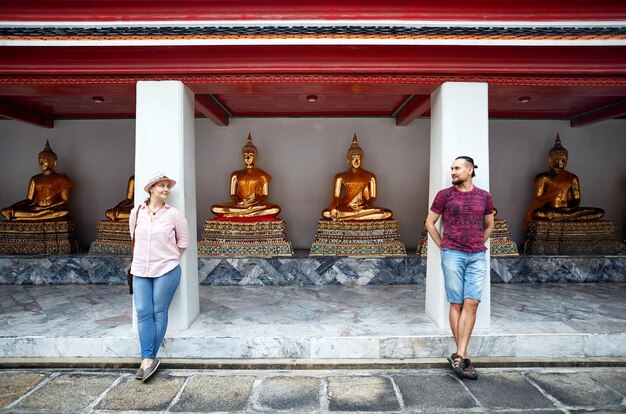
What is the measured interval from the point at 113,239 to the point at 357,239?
12.2ft

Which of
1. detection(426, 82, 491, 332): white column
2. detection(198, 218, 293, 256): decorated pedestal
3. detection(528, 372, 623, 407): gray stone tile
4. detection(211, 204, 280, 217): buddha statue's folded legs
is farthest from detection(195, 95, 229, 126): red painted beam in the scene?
detection(528, 372, 623, 407): gray stone tile

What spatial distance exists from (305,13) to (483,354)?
3.51 meters

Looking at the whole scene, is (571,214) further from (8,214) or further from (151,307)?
(8,214)

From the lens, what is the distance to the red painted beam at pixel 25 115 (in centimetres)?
601

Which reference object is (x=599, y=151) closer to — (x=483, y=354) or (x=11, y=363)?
(x=483, y=354)

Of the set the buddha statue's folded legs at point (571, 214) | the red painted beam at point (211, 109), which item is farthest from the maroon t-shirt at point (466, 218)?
the buddha statue's folded legs at point (571, 214)

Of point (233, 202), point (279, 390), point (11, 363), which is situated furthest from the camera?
point (233, 202)

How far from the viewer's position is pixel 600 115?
6520 millimetres

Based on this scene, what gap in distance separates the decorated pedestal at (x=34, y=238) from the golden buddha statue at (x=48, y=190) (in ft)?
0.96

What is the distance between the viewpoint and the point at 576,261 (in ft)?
20.2

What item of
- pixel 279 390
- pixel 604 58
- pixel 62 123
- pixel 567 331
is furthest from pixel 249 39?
pixel 62 123

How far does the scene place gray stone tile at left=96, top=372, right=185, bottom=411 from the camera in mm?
2990

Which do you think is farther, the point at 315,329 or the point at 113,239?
the point at 113,239

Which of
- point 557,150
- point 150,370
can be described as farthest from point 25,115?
point 557,150
